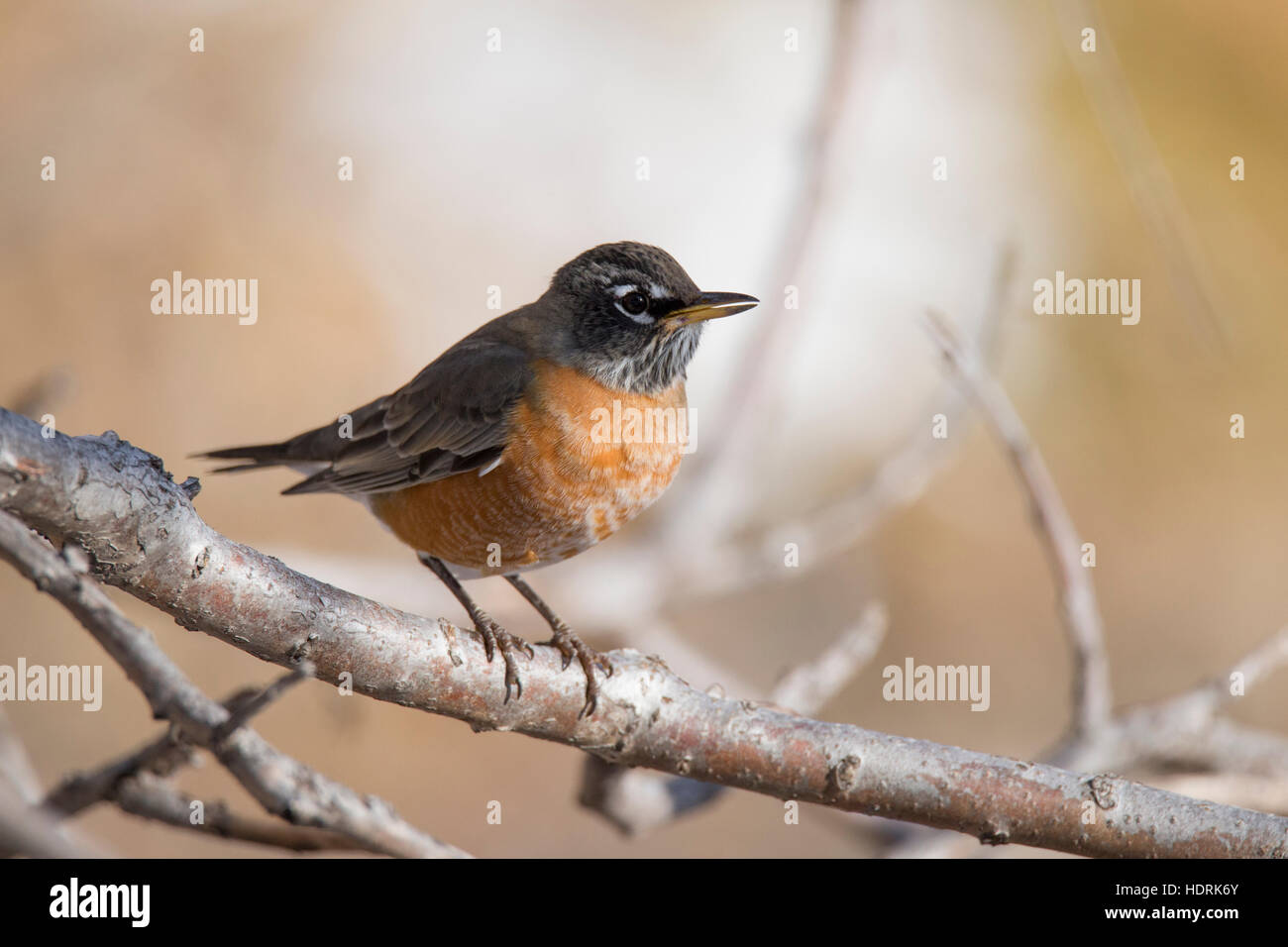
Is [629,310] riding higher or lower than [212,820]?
higher

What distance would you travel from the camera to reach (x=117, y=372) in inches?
299

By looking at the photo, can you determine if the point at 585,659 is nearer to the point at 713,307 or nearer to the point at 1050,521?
the point at 713,307

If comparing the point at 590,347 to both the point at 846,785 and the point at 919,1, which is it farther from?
the point at 919,1

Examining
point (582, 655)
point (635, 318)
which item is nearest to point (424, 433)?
point (635, 318)

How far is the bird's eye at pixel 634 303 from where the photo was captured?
172 inches

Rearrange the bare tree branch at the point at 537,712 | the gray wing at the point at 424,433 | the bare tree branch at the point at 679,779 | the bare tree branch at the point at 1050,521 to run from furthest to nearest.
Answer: the gray wing at the point at 424,433 < the bare tree branch at the point at 1050,521 < the bare tree branch at the point at 679,779 < the bare tree branch at the point at 537,712

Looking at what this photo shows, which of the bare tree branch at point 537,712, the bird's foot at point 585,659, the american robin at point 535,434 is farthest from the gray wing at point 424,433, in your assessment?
the bare tree branch at point 537,712

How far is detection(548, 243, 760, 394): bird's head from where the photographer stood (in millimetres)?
4309

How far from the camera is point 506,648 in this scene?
3037 mm

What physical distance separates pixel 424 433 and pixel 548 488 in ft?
2.32

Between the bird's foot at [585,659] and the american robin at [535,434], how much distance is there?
0.05 feet

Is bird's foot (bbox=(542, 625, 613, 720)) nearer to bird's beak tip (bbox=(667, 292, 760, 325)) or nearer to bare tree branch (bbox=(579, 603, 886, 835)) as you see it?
bare tree branch (bbox=(579, 603, 886, 835))

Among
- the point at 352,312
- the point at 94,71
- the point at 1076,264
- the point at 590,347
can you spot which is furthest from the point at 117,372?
the point at 1076,264

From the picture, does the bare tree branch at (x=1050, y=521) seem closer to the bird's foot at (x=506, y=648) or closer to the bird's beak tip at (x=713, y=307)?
the bird's beak tip at (x=713, y=307)
